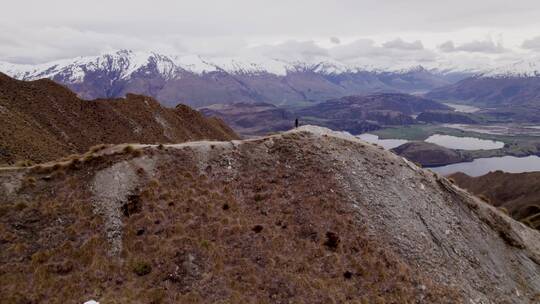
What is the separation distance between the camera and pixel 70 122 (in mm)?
84500

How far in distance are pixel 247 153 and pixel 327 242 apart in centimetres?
1191

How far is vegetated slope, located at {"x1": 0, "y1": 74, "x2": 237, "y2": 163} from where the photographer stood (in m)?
62.9

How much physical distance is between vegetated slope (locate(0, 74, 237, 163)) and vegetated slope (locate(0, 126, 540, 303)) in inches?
1178

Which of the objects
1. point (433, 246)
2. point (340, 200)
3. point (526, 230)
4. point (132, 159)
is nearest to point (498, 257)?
point (433, 246)

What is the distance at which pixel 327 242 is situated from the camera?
29688 millimetres

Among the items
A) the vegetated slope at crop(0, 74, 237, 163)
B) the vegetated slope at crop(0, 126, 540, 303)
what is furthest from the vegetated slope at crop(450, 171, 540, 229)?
the vegetated slope at crop(0, 126, 540, 303)

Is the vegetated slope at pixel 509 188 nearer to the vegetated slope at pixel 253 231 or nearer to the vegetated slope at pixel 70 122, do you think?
the vegetated slope at pixel 70 122

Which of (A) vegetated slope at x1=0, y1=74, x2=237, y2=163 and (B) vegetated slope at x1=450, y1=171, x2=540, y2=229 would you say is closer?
(A) vegetated slope at x1=0, y1=74, x2=237, y2=163

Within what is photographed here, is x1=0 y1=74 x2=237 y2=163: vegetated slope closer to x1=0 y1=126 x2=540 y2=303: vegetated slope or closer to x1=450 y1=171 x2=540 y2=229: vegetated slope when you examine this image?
x1=0 y1=126 x2=540 y2=303: vegetated slope

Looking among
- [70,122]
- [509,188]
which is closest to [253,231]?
[70,122]

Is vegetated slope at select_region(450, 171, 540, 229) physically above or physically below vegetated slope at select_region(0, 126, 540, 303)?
below

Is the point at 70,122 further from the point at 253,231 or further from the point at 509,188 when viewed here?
the point at 509,188

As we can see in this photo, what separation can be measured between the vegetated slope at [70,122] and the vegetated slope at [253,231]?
29.9 metres

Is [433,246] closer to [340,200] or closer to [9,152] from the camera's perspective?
[340,200]
